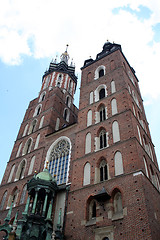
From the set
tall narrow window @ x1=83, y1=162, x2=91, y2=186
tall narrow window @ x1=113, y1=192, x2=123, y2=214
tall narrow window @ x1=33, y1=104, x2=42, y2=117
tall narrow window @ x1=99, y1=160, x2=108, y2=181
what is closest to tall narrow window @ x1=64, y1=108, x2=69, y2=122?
tall narrow window @ x1=33, y1=104, x2=42, y2=117

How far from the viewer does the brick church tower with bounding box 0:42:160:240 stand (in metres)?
13.5

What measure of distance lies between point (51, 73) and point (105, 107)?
17891 millimetres

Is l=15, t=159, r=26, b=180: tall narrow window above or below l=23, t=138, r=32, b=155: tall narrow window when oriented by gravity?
below

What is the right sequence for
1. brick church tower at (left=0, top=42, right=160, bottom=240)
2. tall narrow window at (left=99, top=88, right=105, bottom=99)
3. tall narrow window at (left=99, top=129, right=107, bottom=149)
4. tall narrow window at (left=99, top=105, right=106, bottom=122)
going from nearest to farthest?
brick church tower at (left=0, top=42, right=160, bottom=240)
tall narrow window at (left=99, top=129, right=107, bottom=149)
tall narrow window at (left=99, top=105, right=106, bottom=122)
tall narrow window at (left=99, top=88, right=105, bottom=99)

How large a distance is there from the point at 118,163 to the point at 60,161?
666cm

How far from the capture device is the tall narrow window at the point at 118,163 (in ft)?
50.3

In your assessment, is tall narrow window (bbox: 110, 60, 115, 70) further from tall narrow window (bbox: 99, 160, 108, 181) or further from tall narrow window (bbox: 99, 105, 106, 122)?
tall narrow window (bbox: 99, 160, 108, 181)

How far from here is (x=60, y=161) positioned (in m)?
20.8

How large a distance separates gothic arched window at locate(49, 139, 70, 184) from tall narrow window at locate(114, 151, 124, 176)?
501 centimetres


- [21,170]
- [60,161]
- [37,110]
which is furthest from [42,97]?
[60,161]

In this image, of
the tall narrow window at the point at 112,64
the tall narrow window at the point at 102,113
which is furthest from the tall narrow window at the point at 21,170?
the tall narrow window at the point at 112,64

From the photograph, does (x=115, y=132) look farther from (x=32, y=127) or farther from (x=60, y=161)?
(x=32, y=127)

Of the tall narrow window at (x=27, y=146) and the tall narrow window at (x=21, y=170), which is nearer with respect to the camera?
the tall narrow window at (x=21, y=170)

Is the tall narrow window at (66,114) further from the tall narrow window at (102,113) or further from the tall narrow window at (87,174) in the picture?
the tall narrow window at (87,174)
